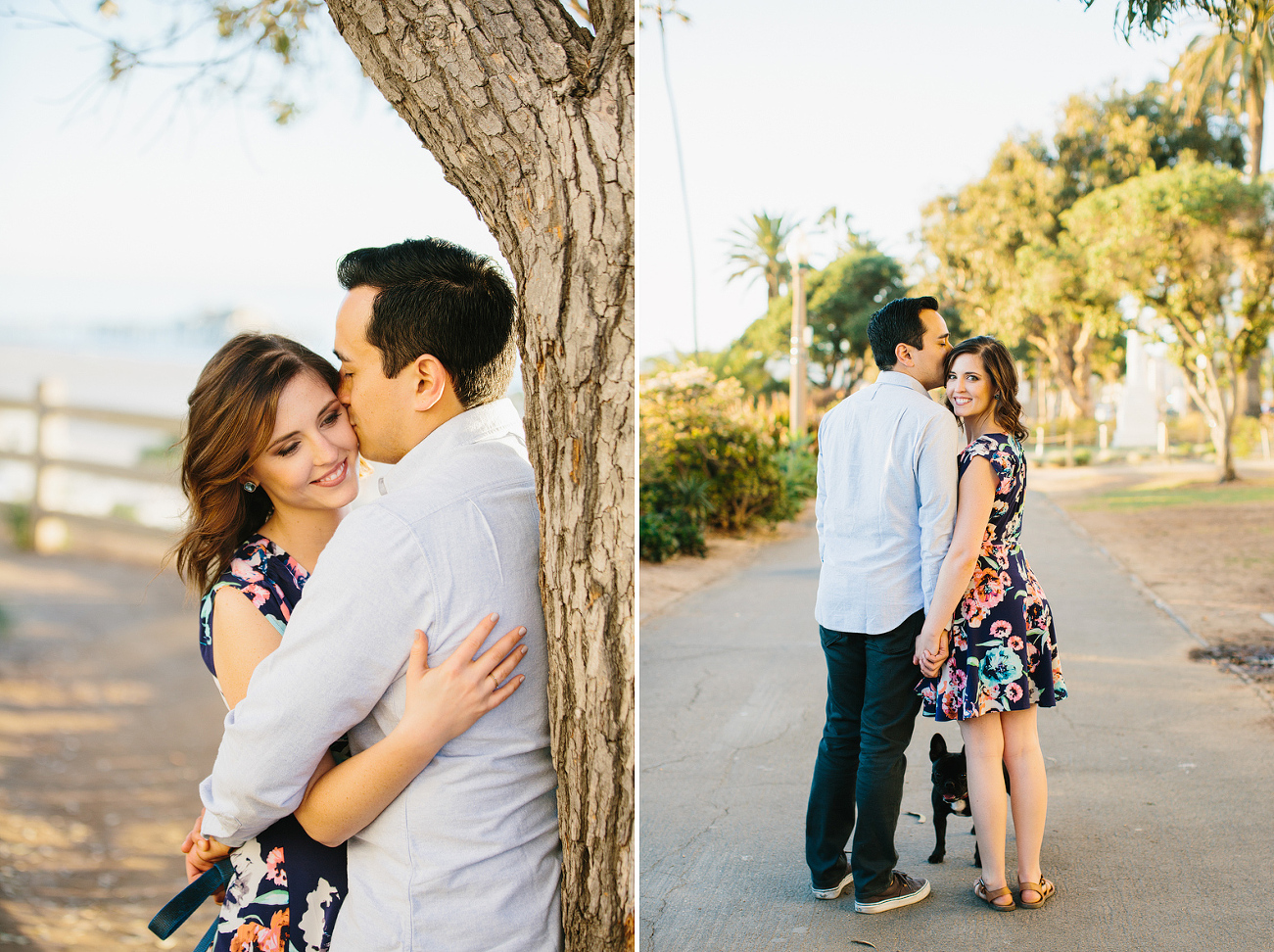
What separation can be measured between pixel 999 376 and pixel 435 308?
138 centimetres

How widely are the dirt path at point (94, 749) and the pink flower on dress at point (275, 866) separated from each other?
2.57 m

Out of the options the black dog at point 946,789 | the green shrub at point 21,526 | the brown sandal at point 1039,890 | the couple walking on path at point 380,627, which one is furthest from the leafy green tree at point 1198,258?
the green shrub at point 21,526

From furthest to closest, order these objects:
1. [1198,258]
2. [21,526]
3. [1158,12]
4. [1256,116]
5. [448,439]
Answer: [21,526]
[1198,258]
[1256,116]
[1158,12]
[448,439]

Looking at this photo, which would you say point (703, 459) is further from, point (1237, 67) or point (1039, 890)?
point (1039, 890)

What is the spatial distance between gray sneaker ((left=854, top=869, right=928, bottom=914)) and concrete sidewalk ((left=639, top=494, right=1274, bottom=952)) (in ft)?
0.07

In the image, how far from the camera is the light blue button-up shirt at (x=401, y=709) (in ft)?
3.93

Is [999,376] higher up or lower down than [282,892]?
higher up

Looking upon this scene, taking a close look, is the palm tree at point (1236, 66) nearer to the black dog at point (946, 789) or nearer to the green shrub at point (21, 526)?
the black dog at point (946, 789)

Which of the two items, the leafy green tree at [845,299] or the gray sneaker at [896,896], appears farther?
the leafy green tree at [845,299]

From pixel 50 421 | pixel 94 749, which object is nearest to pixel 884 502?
pixel 94 749

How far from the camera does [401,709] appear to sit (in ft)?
4.18

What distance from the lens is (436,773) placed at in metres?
1.30

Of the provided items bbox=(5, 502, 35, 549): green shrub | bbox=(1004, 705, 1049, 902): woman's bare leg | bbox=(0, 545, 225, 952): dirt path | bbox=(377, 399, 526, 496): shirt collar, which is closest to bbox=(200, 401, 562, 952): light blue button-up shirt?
bbox=(377, 399, 526, 496): shirt collar

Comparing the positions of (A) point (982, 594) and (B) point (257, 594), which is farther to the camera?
(A) point (982, 594)
